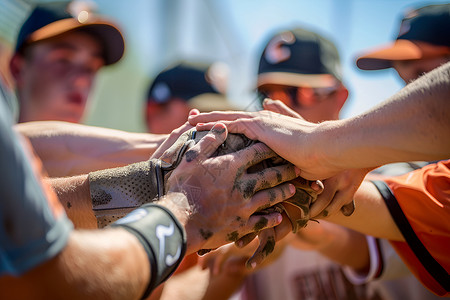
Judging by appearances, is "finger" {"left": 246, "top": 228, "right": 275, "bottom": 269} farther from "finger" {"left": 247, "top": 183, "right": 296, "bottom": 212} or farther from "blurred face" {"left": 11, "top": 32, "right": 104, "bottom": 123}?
"blurred face" {"left": 11, "top": 32, "right": 104, "bottom": 123}

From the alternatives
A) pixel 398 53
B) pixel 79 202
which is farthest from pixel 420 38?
pixel 79 202

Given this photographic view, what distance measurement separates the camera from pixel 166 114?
Answer: 3758 mm

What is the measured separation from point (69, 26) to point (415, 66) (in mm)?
2767

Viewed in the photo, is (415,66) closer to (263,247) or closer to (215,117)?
(215,117)

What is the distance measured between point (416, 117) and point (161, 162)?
0.96 meters

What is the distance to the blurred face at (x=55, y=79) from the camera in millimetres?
2744

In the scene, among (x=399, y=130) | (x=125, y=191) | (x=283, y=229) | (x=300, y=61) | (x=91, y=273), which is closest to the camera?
(x=91, y=273)

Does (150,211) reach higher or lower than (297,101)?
higher

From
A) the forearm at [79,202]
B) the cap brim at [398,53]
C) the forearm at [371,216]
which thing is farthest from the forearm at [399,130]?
the cap brim at [398,53]

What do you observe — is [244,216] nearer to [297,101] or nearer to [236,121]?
[236,121]

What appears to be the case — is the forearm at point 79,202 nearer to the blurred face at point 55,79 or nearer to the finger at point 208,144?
the finger at point 208,144

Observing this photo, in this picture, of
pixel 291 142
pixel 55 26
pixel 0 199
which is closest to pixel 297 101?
pixel 291 142

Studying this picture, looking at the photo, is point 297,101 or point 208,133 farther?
point 297,101

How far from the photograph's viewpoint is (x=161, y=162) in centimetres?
154
